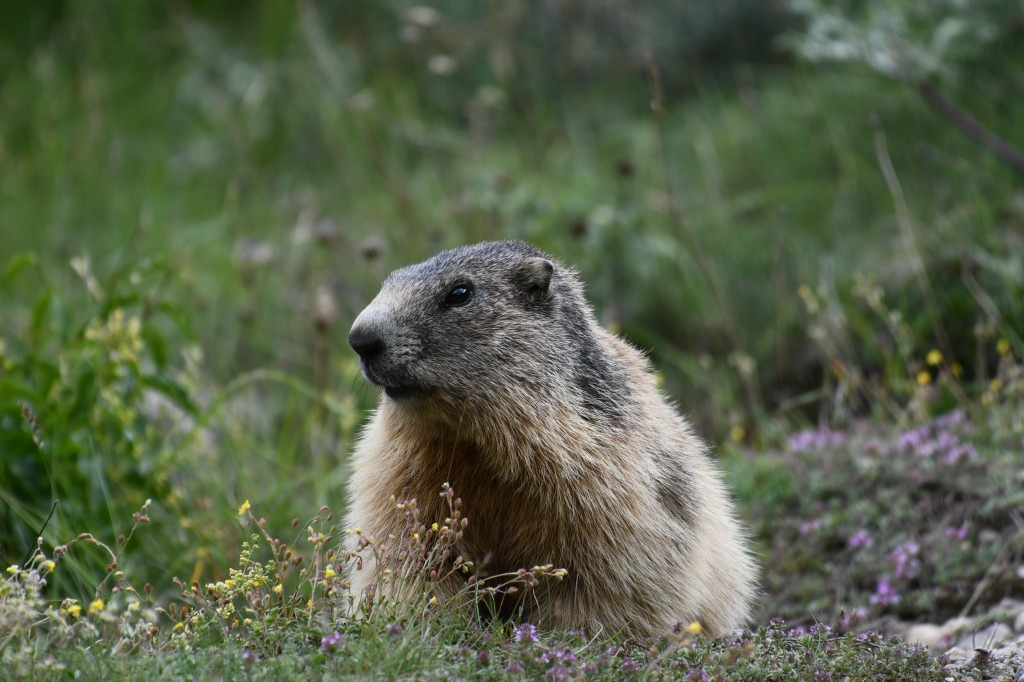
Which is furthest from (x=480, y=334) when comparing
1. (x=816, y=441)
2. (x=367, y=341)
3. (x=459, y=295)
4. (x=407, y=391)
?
(x=816, y=441)

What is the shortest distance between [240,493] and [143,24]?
7.88 meters

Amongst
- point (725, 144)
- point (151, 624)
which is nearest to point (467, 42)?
point (725, 144)

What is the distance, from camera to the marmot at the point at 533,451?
4.18 meters

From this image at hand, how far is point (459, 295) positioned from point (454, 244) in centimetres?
417

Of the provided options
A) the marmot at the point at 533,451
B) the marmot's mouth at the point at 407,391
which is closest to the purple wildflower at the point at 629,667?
the marmot at the point at 533,451

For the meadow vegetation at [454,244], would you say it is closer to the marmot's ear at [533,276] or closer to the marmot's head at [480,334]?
the marmot's head at [480,334]

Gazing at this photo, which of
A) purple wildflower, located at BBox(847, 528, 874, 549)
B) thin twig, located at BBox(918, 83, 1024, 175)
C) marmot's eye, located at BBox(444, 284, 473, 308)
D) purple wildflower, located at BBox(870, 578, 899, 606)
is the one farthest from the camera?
thin twig, located at BBox(918, 83, 1024, 175)

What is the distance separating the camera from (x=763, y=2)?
12094mm

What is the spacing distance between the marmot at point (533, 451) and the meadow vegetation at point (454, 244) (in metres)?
0.25

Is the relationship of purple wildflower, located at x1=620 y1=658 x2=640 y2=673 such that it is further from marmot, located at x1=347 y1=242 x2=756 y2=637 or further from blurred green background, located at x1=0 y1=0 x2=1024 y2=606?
blurred green background, located at x1=0 y1=0 x2=1024 y2=606

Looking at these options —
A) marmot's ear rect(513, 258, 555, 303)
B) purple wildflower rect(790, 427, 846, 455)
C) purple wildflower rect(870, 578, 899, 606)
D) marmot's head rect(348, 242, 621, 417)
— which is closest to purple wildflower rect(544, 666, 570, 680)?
marmot's head rect(348, 242, 621, 417)

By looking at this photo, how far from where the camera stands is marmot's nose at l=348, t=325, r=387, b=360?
404 centimetres

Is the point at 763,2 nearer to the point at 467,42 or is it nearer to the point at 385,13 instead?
the point at 467,42

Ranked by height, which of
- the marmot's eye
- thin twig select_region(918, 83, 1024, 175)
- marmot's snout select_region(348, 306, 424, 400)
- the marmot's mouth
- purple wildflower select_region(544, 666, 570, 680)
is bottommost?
purple wildflower select_region(544, 666, 570, 680)
